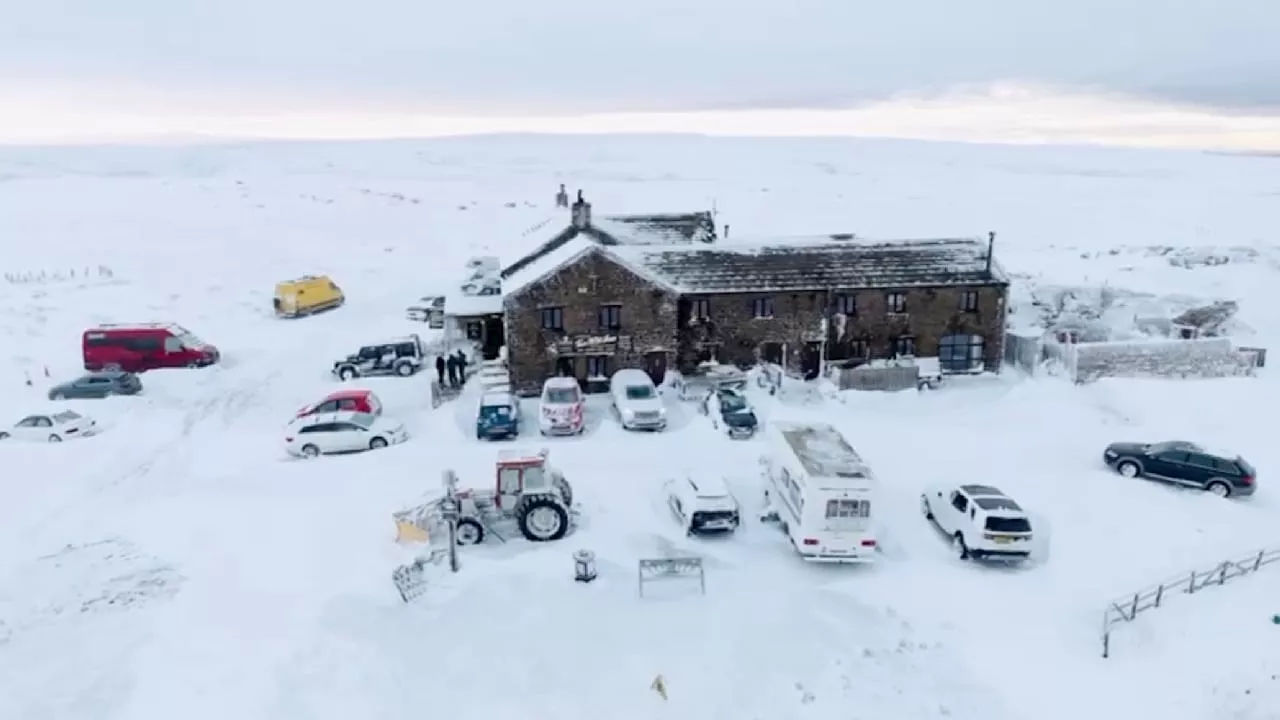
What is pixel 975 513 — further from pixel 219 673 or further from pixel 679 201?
pixel 679 201

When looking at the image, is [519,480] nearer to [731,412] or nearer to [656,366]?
[731,412]

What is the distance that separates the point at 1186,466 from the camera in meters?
24.9

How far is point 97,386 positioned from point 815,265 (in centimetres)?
2673

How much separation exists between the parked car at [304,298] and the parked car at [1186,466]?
37.4m

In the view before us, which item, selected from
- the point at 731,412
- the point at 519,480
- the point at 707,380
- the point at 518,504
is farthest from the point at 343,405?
the point at 707,380

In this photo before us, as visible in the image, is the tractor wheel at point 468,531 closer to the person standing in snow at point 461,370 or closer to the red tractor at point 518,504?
the red tractor at point 518,504

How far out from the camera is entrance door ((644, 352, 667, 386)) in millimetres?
33719

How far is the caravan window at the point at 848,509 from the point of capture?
2050 centimetres

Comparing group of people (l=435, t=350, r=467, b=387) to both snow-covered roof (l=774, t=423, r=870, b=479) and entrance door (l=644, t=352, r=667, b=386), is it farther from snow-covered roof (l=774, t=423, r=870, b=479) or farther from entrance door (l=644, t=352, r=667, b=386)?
snow-covered roof (l=774, t=423, r=870, b=479)

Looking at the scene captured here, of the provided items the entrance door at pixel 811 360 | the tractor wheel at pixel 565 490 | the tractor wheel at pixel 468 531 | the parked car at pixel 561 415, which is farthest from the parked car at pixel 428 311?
the tractor wheel at pixel 468 531

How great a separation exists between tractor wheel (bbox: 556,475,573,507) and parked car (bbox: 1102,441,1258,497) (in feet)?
51.0

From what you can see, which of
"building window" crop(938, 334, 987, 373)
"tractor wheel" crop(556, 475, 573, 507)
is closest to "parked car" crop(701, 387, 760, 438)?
"tractor wheel" crop(556, 475, 573, 507)

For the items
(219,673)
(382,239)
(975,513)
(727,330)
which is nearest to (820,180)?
(382,239)

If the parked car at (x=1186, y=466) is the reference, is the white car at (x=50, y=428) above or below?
above
